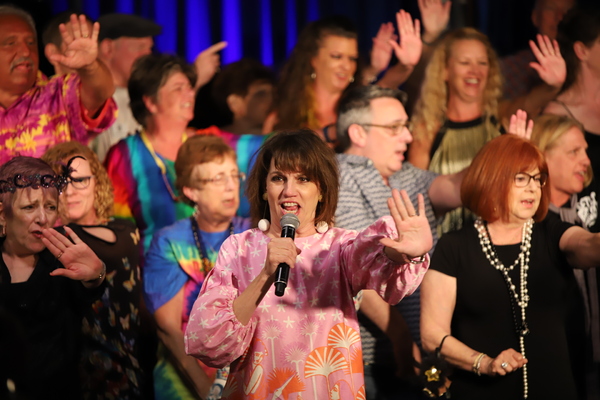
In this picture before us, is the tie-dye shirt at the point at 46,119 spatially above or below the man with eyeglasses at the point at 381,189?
above

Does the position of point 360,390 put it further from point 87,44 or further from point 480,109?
point 480,109

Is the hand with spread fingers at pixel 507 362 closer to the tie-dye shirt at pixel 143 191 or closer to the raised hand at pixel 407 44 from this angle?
the tie-dye shirt at pixel 143 191

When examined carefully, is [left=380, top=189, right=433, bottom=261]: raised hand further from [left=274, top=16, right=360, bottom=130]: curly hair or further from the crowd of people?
[left=274, top=16, right=360, bottom=130]: curly hair

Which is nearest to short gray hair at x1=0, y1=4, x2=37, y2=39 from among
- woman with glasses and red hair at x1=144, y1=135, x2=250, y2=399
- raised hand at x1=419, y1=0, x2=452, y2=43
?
woman with glasses and red hair at x1=144, y1=135, x2=250, y2=399

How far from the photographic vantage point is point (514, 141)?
312 cm

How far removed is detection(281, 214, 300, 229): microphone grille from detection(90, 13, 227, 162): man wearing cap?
2093mm

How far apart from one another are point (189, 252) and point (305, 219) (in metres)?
1.14

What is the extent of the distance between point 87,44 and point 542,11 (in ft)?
8.76

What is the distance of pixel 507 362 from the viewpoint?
108 inches

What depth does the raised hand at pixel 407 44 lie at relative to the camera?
4.17 meters

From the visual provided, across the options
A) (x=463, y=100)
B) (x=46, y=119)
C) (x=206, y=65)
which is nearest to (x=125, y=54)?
(x=206, y=65)

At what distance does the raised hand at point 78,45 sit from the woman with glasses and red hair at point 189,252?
0.56 meters

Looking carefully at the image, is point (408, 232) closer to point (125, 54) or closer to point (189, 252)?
point (189, 252)

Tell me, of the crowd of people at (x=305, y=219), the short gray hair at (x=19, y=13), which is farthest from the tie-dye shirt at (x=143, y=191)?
the short gray hair at (x=19, y=13)
